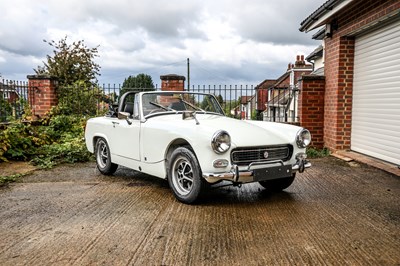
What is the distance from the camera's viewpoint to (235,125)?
15.1 ft

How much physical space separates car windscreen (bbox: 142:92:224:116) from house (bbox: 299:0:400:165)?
3243 mm

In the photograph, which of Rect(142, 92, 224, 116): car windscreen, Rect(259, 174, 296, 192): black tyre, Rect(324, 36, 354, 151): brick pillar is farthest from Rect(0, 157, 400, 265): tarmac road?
Rect(324, 36, 354, 151): brick pillar

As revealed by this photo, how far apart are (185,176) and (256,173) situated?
86cm

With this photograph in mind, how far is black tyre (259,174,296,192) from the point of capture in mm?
4824

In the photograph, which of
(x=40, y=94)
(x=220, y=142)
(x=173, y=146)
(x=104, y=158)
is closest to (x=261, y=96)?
(x=40, y=94)

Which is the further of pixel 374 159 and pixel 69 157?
pixel 69 157

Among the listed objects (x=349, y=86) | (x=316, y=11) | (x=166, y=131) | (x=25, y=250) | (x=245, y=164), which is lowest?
(x=25, y=250)

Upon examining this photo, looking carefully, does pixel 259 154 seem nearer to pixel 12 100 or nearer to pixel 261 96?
pixel 12 100

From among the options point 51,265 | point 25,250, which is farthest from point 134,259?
point 25,250

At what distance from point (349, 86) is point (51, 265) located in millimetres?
7098

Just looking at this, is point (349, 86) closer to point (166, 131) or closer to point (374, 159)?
point (374, 159)

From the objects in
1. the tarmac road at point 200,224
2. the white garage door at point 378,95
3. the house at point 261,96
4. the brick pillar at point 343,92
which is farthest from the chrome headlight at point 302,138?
the house at point 261,96

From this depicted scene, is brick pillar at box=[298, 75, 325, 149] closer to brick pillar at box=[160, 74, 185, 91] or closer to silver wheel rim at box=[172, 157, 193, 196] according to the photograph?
brick pillar at box=[160, 74, 185, 91]

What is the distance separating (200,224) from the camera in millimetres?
3570
